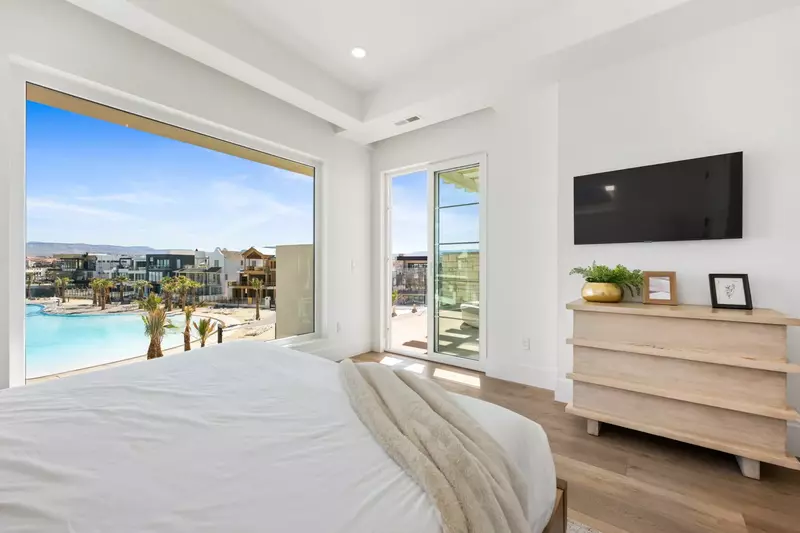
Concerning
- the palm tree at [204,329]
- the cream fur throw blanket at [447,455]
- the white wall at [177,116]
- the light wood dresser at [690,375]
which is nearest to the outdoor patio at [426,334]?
the white wall at [177,116]

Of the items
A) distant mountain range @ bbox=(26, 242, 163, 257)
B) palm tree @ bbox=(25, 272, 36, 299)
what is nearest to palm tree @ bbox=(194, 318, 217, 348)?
distant mountain range @ bbox=(26, 242, 163, 257)

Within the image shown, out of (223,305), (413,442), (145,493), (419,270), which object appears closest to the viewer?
A: (145,493)

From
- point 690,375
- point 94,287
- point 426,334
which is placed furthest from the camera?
point 426,334

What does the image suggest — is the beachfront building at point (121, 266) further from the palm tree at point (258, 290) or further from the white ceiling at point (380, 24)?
the white ceiling at point (380, 24)

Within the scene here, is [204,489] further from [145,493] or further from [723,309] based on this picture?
[723,309]

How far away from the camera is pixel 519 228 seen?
138 inches

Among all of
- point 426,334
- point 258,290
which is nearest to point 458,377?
point 426,334

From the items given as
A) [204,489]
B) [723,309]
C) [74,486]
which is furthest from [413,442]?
[723,309]

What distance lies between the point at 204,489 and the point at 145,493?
12 cm

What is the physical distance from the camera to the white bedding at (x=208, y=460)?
27.5 inches

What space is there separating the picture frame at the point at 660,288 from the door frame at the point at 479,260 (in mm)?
1546

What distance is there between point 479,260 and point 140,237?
311 cm

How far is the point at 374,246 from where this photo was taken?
464 centimetres

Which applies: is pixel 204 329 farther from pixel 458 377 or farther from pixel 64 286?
pixel 458 377
